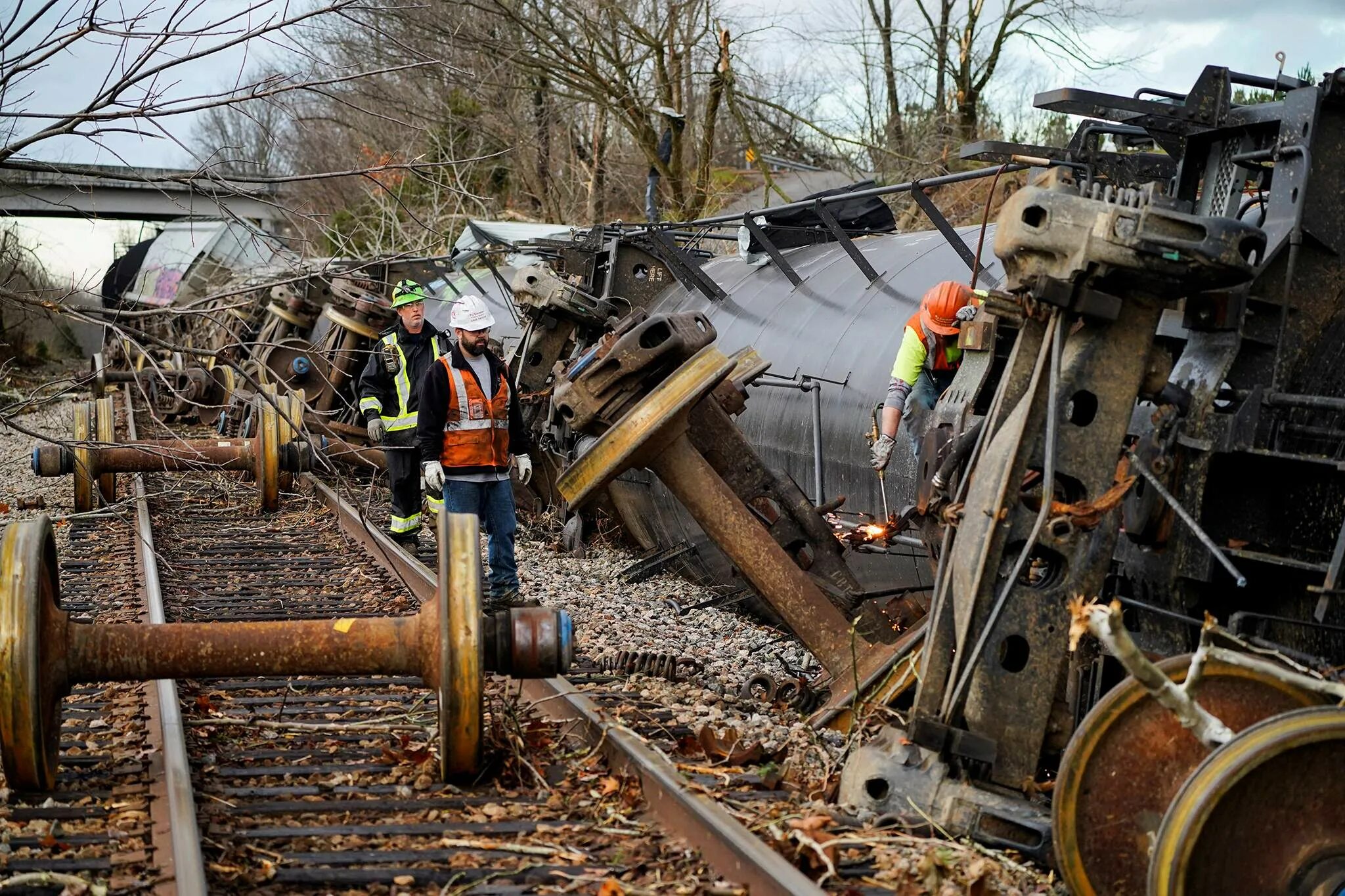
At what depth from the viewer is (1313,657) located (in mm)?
4348

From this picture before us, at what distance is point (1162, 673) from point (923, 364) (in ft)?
14.2

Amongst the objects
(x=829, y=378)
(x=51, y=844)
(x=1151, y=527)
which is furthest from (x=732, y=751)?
(x=829, y=378)

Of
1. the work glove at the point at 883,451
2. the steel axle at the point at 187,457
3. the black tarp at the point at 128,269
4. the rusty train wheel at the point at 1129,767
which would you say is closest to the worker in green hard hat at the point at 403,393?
the steel axle at the point at 187,457

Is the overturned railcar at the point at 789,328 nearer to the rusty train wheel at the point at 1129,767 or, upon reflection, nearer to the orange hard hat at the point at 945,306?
the orange hard hat at the point at 945,306

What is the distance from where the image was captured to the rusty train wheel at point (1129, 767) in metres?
4.04

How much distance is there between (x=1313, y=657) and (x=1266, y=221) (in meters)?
1.71

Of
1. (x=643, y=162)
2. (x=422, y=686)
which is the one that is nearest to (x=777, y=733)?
(x=422, y=686)

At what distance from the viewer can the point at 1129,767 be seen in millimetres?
4090

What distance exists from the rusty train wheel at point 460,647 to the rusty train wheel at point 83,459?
4782mm

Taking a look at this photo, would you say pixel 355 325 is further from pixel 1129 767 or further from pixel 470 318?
pixel 1129 767

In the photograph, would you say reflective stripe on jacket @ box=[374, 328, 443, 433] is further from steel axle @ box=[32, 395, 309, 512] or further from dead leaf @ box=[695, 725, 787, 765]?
dead leaf @ box=[695, 725, 787, 765]

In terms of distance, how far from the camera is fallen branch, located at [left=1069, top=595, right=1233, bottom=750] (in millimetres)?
3537

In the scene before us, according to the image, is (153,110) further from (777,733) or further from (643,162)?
(643,162)

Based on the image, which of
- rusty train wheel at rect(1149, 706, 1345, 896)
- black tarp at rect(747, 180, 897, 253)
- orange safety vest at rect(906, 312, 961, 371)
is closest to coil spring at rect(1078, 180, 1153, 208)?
rusty train wheel at rect(1149, 706, 1345, 896)
